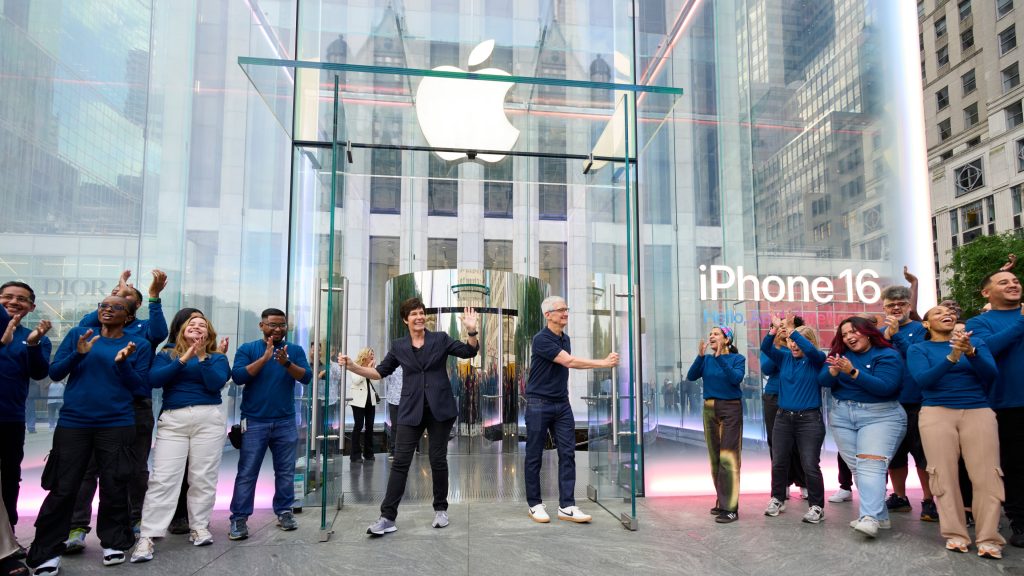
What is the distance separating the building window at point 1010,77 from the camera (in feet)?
107

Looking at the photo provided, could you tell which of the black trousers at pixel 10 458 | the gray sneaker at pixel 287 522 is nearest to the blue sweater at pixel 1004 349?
the gray sneaker at pixel 287 522

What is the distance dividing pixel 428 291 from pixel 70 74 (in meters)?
5.39

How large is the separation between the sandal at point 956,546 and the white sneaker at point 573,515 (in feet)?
6.88

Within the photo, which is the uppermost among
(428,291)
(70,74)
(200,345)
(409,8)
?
(409,8)

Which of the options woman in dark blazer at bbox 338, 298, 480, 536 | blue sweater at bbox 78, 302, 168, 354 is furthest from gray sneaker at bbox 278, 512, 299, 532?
blue sweater at bbox 78, 302, 168, 354

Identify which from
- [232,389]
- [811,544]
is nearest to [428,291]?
[232,389]

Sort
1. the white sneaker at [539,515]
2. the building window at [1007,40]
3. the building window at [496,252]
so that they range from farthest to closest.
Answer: the building window at [1007,40]
the building window at [496,252]
the white sneaker at [539,515]

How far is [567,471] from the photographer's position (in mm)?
4566

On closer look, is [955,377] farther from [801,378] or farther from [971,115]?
[971,115]

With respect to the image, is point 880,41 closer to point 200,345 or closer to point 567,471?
point 567,471

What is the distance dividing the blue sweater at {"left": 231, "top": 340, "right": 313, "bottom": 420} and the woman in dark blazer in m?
0.45

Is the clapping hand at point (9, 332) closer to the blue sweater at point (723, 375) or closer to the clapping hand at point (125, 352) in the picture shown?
the clapping hand at point (125, 352)

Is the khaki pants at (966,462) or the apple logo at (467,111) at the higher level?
the apple logo at (467,111)

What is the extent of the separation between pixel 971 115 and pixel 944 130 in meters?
Result: 2.21
